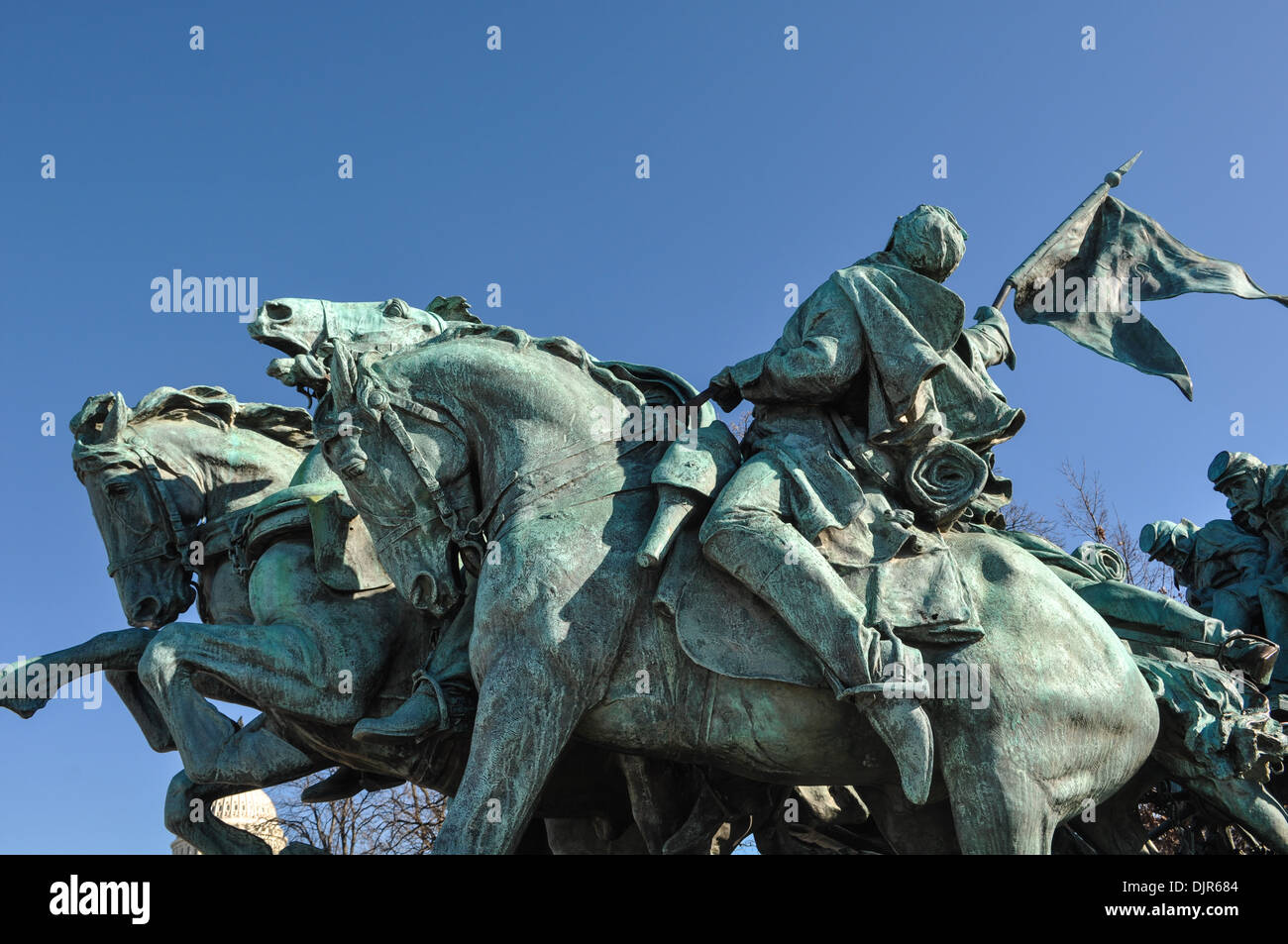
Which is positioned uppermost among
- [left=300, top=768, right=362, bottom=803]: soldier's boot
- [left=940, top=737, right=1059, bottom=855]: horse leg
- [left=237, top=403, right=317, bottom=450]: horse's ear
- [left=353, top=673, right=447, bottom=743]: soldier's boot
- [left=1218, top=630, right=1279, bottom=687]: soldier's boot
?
[left=237, top=403, right=317, bottom=450]: horse's ear

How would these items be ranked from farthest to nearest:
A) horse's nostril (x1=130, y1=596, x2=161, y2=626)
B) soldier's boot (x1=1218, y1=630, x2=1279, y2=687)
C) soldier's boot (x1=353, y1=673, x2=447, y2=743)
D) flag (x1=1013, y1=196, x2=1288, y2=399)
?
horse's nostril (x1=130, y1=596, x2=161, y2=626) < flag (x1=1013, y1=196, x2=1288, y2=399) < soldier's boot (x1=1218, y1=630, x2=1279, y2=687) < soldier's boot (x1=353, y1=673, x2=447, y2=743)

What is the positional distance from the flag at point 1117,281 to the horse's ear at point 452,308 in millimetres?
2843

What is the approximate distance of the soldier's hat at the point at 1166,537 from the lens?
1093 cm

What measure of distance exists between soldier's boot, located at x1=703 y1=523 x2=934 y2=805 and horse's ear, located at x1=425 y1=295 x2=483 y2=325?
2824 mm

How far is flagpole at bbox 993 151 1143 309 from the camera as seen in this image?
710 cm

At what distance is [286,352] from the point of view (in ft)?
24.9

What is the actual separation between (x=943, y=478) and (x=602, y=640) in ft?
5.23

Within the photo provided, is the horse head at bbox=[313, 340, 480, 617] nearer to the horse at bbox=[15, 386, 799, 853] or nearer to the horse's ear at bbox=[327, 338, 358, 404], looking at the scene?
the horse's ear at bbox=[327, 338, 358, 404]

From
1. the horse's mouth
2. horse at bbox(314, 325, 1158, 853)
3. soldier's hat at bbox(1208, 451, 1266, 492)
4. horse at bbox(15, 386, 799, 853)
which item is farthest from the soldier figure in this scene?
the horse's mouth

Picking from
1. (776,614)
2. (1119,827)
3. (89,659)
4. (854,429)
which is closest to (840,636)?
(776,614)

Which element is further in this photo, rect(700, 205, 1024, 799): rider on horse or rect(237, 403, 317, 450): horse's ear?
rect(237, 403, 317, 450): horse's ear

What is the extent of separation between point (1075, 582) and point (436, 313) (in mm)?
3559
